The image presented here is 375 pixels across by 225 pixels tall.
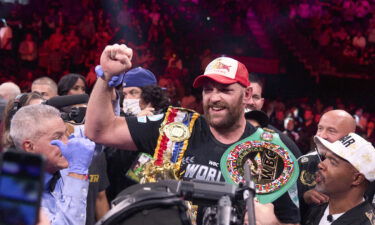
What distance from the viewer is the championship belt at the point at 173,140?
7.75ft

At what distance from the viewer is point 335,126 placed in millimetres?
3754

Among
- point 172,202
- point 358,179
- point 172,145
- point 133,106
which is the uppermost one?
point 172,202

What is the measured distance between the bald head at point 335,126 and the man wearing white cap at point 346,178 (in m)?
0.93

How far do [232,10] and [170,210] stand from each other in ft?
39.3

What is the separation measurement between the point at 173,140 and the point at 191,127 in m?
0.11

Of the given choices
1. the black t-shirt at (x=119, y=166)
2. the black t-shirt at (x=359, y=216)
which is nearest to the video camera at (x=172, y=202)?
the black t-shirt at (x=359, y=216)

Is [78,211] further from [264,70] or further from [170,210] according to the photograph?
[264,70]

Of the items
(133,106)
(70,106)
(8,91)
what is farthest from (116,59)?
(8,91)

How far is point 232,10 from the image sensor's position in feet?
42.6

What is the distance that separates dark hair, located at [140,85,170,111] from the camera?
3967 mm

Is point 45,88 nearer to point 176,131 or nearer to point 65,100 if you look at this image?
point 65,100

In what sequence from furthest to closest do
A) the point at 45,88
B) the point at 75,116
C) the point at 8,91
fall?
the point at 8,91, the point at 45,88, the point at 75,116

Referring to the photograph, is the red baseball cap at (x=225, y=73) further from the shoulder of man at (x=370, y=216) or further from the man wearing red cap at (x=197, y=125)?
the shoulder of man at (x=370, y=216)

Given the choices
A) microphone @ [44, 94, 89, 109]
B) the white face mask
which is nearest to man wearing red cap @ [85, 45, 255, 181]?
microphone @ [44, 94, 89, 109]
